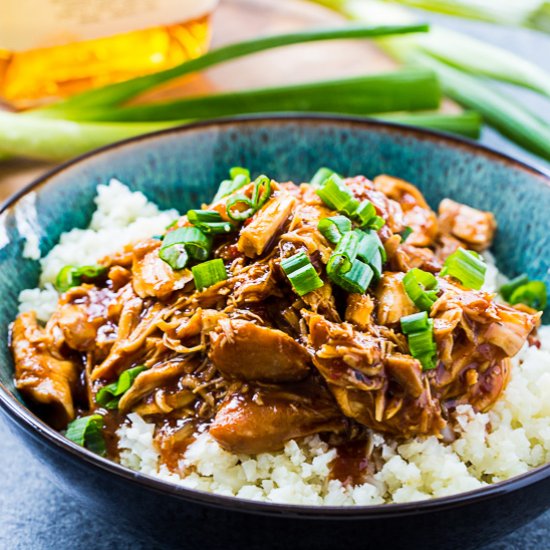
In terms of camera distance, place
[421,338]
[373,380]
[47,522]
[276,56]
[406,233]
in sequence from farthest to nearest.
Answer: [276,56], [406,233], [47,522], [421,338], [373,380]

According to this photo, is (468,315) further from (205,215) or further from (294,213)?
(205,215)

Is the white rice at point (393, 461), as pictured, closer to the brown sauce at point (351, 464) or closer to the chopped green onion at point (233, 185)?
the brown sauce at point (351, 464)

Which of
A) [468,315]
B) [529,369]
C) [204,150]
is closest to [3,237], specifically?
[204,150]

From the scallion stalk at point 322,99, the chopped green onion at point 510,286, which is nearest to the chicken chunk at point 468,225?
the chopped green onion at point 510,286

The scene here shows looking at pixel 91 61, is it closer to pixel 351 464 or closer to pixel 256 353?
pixel 256 353

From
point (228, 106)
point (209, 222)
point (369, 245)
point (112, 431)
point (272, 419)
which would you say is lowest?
point (112, 431)

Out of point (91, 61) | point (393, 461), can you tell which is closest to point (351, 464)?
point (393, 461)
